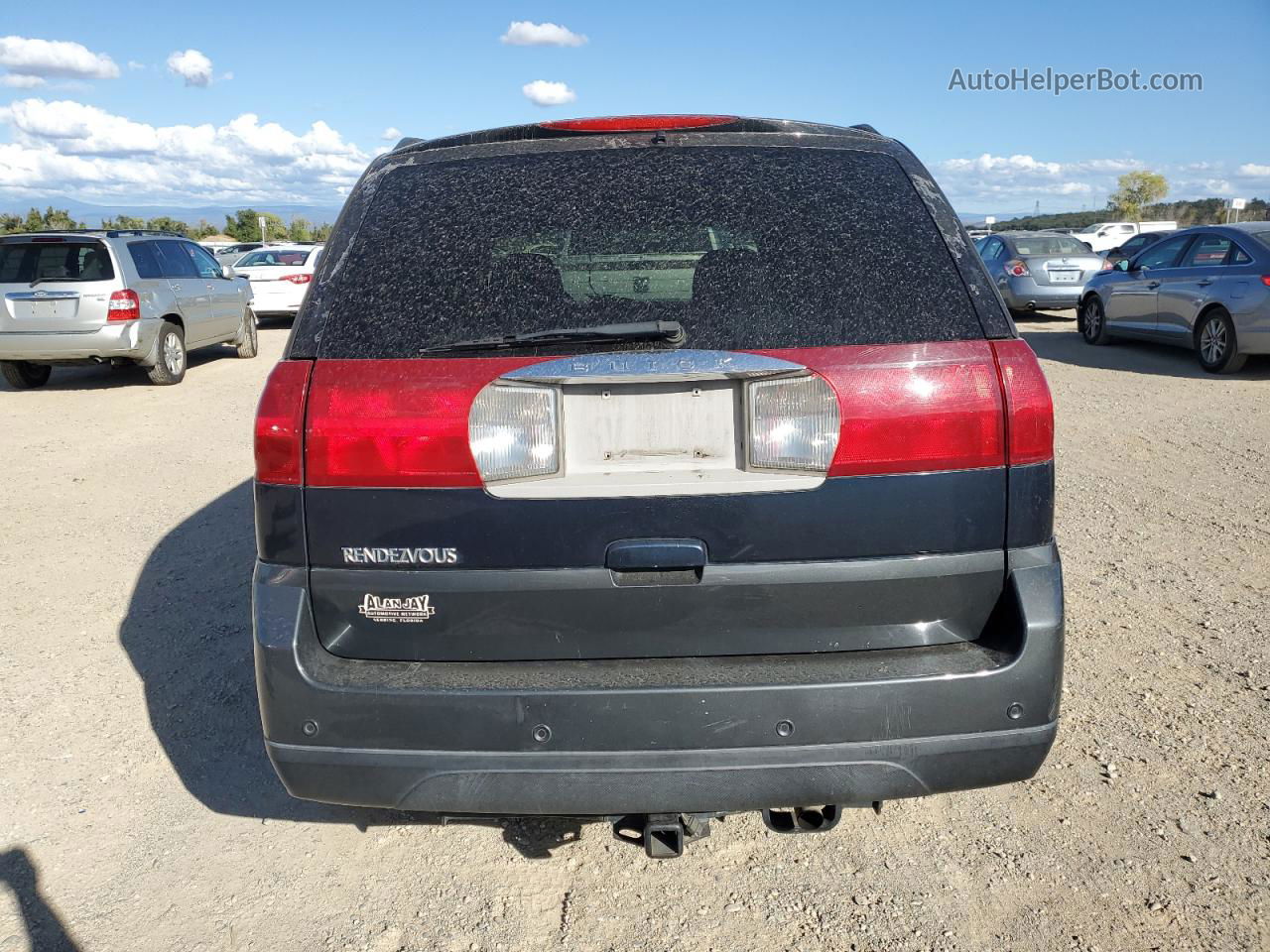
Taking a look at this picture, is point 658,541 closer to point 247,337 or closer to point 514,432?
point 514,432

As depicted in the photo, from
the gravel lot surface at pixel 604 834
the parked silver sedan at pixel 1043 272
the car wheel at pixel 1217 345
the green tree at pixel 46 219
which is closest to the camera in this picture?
the gravel lot surface at pixel 604 834

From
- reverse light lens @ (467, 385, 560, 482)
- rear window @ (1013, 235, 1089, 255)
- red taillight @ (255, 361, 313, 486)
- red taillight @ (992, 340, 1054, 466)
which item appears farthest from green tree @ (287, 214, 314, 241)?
red taillight @ (992, 340, 1054, 466)

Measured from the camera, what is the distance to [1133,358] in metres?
12.7

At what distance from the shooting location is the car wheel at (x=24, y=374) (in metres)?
12.2

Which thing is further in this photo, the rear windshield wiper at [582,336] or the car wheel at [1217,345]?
the car wheel at [1217,345]

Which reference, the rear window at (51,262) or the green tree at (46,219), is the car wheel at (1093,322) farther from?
the green tree at (46,219)

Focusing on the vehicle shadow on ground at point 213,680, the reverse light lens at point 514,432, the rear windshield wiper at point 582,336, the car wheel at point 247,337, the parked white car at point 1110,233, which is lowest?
the vehicle shadow on ground at point 213,680

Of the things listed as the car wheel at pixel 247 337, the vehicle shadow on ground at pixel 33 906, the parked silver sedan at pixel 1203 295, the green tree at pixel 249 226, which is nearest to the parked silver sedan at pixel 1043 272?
the parked silver sedan at pixel 1203 295

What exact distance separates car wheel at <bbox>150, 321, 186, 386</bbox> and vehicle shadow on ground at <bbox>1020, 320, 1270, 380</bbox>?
1045 cm

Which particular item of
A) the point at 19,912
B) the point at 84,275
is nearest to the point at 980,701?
the point at 19,912

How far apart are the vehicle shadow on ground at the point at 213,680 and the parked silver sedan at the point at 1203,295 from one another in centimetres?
981

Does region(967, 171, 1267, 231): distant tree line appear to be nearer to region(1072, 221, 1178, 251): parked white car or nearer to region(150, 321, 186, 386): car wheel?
region(1072, 221, 1178, 251): parked white car

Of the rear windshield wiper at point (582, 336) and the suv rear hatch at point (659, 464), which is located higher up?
the rear windshield wiper at point (582, 336)

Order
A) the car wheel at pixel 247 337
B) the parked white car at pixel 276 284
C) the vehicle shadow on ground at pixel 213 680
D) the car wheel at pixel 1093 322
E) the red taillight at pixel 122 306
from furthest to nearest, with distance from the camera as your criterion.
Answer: the parked white car at pixel 276 284, the car wheel at pixel 247 337, the car wheel at pixel 1093 322, the red taillight at pixel 122 306, the vehicle shadow on ground at pixel 213 680
